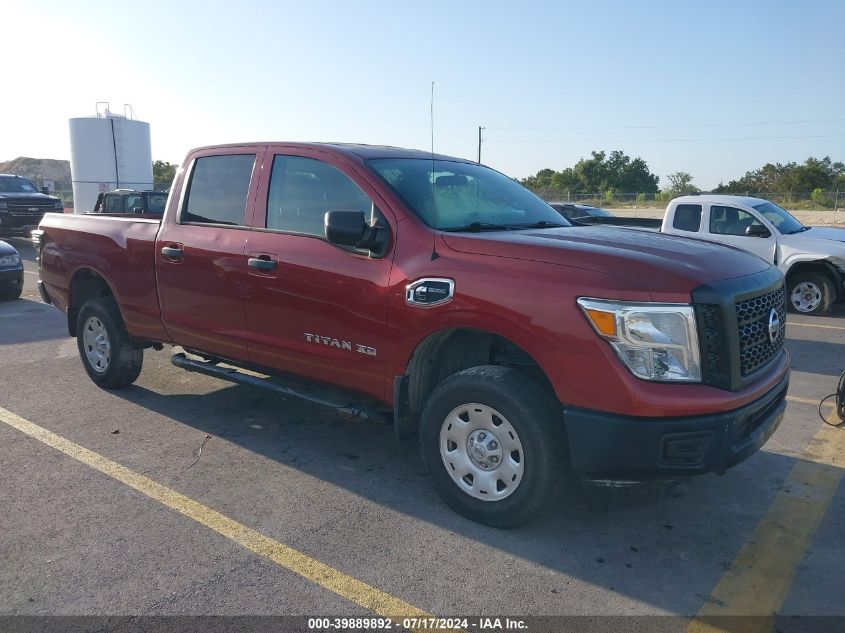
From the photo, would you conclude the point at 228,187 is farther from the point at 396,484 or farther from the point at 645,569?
the point at 645,569

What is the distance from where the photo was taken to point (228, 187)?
474 centimetres

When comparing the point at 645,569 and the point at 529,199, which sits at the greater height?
the point at 529,199

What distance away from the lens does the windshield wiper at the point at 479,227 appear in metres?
3.82

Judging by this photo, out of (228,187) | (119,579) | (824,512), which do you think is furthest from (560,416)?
(228,187)

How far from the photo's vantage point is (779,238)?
9820 millimetres

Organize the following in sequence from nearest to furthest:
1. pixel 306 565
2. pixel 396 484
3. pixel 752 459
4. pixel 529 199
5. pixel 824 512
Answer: pixel 306 565 → pixel 824 512 → pixel 396 484 → pixel 752 459 → pixel 529 199

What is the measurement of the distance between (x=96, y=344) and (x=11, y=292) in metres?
5.90

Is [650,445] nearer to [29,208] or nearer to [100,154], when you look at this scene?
[29,208]

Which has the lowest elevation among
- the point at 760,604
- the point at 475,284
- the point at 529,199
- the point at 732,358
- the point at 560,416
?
the point at 760,604

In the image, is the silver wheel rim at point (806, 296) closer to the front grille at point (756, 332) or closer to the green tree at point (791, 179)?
the front grille at point (756, 332)

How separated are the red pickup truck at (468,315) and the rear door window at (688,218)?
618 centimetres

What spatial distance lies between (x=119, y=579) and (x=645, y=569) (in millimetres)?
2377

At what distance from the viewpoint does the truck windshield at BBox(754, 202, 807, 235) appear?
10014 mm

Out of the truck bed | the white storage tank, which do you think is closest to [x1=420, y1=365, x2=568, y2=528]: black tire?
the truck bed
